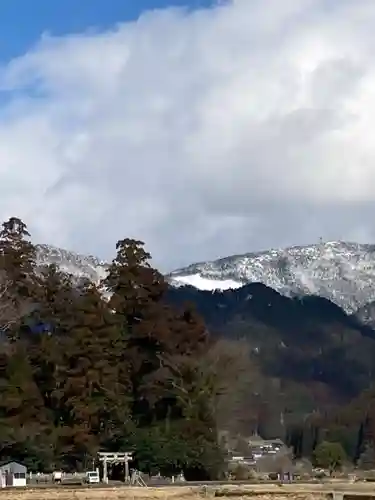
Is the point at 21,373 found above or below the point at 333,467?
above

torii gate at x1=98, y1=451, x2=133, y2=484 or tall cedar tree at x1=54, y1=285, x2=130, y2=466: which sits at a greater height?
tall cedar tree at x1=54, y1=285, x2=130, y2=466

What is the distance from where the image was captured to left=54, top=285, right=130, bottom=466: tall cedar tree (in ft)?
206

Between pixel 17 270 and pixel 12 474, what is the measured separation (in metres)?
21.2

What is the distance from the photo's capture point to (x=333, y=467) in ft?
235

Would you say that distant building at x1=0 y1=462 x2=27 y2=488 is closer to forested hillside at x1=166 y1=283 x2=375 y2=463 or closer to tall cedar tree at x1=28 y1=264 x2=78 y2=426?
tall cedar tree at x1=28 y1=264 x2=78 y2=426

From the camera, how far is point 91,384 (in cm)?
6550

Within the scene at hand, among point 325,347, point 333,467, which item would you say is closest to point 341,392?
point 325,347

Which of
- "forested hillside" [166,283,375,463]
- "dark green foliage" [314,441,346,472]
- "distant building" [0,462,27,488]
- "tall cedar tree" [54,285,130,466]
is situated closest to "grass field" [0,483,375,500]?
"distant building" [0,462,27,488]

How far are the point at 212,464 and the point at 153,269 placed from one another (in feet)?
66.9

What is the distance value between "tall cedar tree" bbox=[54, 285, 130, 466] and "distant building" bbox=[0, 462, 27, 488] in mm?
3928

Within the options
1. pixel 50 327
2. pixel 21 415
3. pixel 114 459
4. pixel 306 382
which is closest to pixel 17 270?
pixel 50 327

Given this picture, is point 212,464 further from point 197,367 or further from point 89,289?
point 89,289

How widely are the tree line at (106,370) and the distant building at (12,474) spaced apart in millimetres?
1559

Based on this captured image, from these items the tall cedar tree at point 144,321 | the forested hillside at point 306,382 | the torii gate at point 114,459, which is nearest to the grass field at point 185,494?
the torii gate at point 114,459
